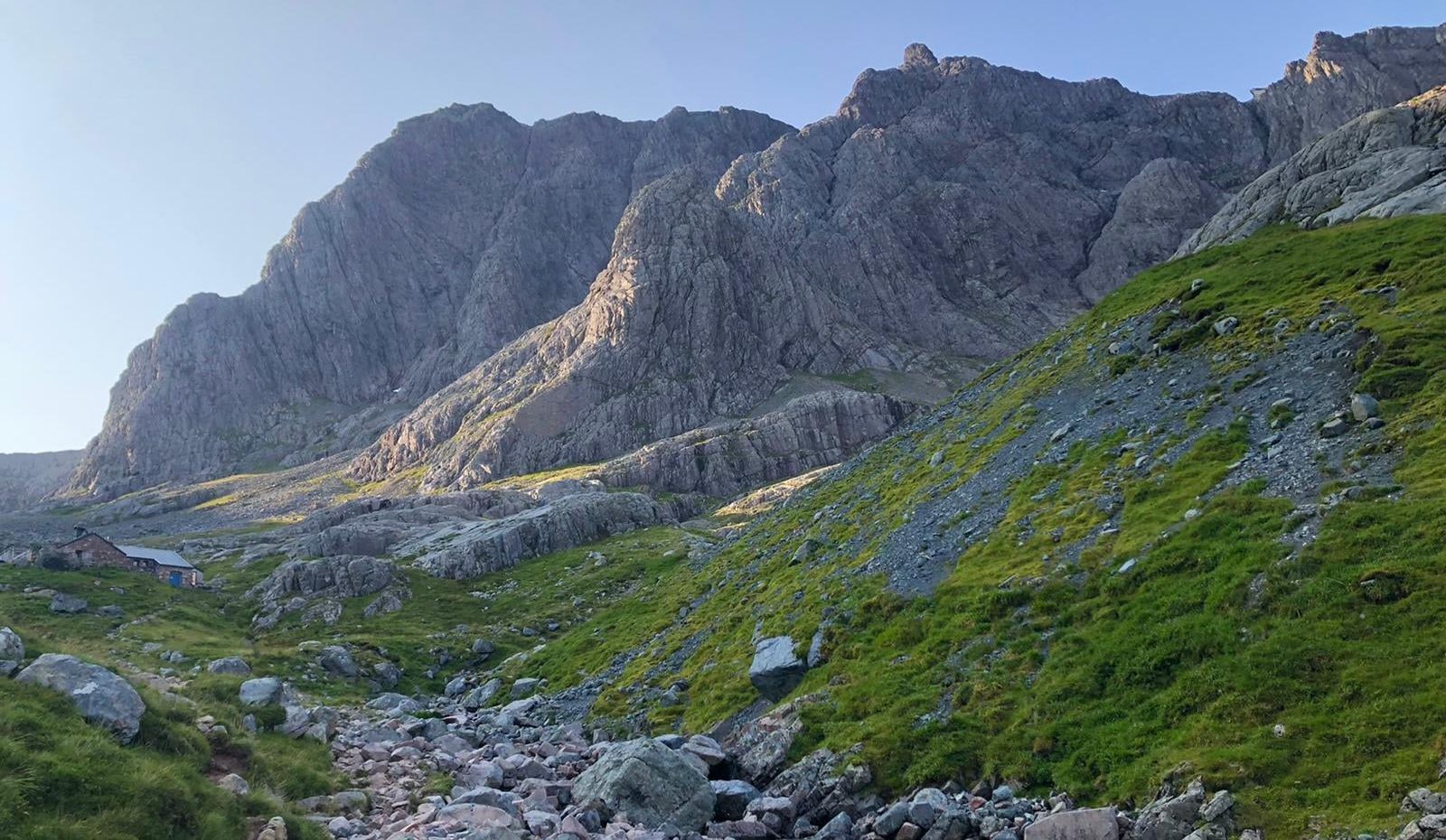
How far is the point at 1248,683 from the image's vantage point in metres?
18.3

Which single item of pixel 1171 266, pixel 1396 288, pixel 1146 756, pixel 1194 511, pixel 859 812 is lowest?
pixel 859 812

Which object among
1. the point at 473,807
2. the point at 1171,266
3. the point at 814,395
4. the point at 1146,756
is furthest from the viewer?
the point at 814,395

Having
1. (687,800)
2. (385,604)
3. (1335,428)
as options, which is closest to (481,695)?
(687,800)

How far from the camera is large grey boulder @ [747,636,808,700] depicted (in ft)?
99.0

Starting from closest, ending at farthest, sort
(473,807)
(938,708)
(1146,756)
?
(1146,756), (473,807), (938,708)

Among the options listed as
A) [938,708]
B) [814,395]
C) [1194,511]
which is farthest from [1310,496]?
[814,395]

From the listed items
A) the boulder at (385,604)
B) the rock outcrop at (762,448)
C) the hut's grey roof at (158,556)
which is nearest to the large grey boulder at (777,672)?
the boulder at (385,604)

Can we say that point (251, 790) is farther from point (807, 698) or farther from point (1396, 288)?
point (1396, 288)

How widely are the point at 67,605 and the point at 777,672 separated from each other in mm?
69306

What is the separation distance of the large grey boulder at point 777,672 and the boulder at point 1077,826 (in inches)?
527

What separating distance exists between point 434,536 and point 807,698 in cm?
8853

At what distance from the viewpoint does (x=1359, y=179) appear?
57.1 meters

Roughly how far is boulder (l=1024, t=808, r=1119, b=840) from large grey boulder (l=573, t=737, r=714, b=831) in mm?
9314

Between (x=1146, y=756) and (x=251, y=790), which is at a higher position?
(x=251, y=790)
